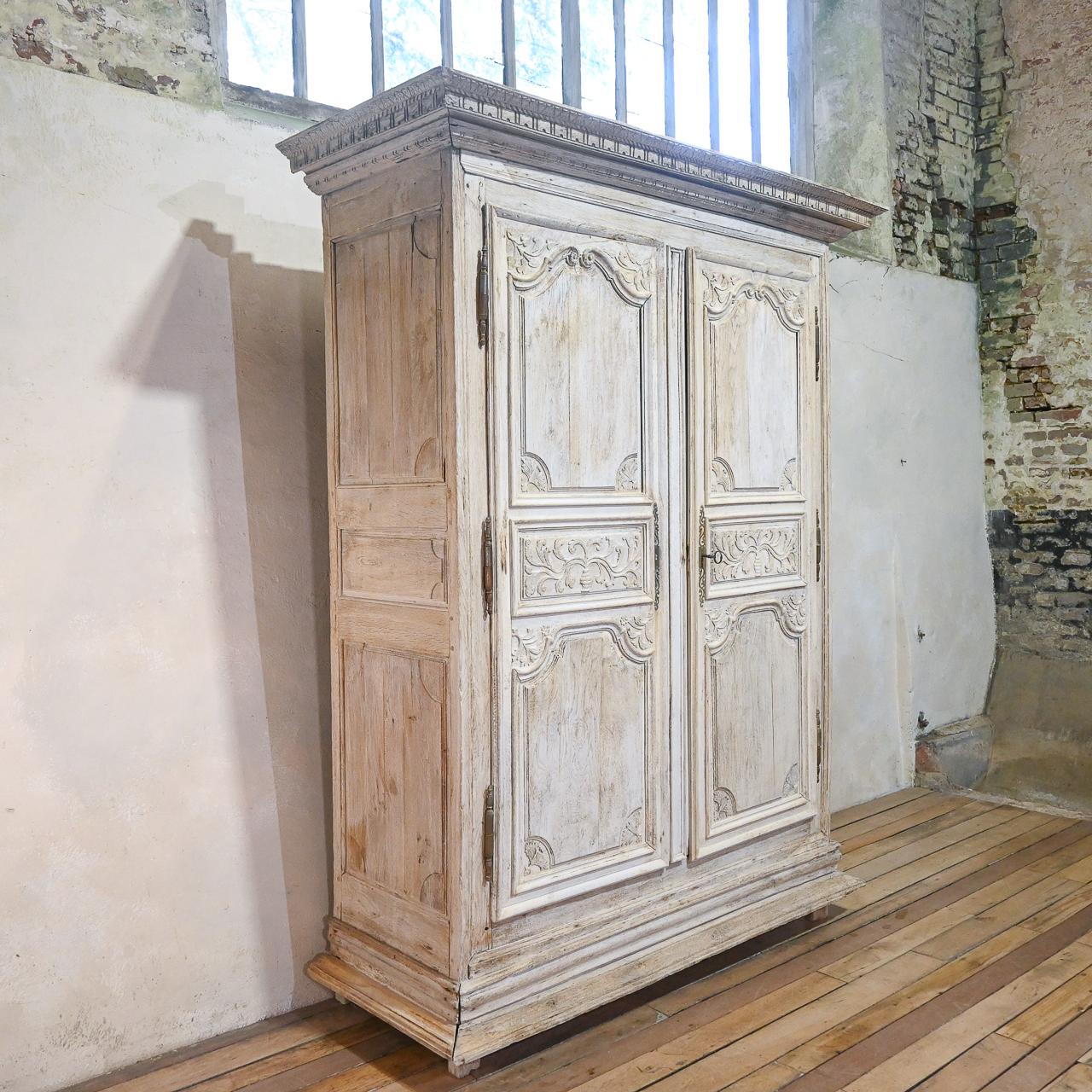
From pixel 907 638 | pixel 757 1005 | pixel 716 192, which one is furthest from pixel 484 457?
pixel 907 638

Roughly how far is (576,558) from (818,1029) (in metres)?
1.33

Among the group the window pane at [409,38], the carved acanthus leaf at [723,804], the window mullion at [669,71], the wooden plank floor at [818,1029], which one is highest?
the window mullion at [669,71]

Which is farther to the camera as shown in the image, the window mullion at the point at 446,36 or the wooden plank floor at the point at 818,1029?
the window mullion at the point at 446,36

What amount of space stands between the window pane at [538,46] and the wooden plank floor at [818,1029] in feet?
9.59

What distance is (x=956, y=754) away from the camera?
489 centimetres

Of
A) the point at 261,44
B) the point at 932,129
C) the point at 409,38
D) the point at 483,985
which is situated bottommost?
the point at 483,985

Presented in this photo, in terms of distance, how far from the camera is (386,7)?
3246 millimetres

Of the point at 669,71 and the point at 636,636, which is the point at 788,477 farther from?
the point at 669,71

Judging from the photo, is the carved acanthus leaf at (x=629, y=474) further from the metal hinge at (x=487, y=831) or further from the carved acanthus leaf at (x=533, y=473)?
the metal hinge at (x=487, y=831)

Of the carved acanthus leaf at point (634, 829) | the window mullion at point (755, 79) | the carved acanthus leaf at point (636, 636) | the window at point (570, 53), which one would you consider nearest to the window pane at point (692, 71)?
the window at point (570, 53)

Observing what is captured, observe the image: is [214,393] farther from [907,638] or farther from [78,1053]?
[907,638]

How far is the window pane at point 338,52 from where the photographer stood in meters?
3.08

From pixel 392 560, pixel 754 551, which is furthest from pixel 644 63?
pixel 392 560

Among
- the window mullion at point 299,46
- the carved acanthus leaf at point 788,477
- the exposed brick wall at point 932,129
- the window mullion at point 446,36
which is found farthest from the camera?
the exposed brick wall at point 932,129
